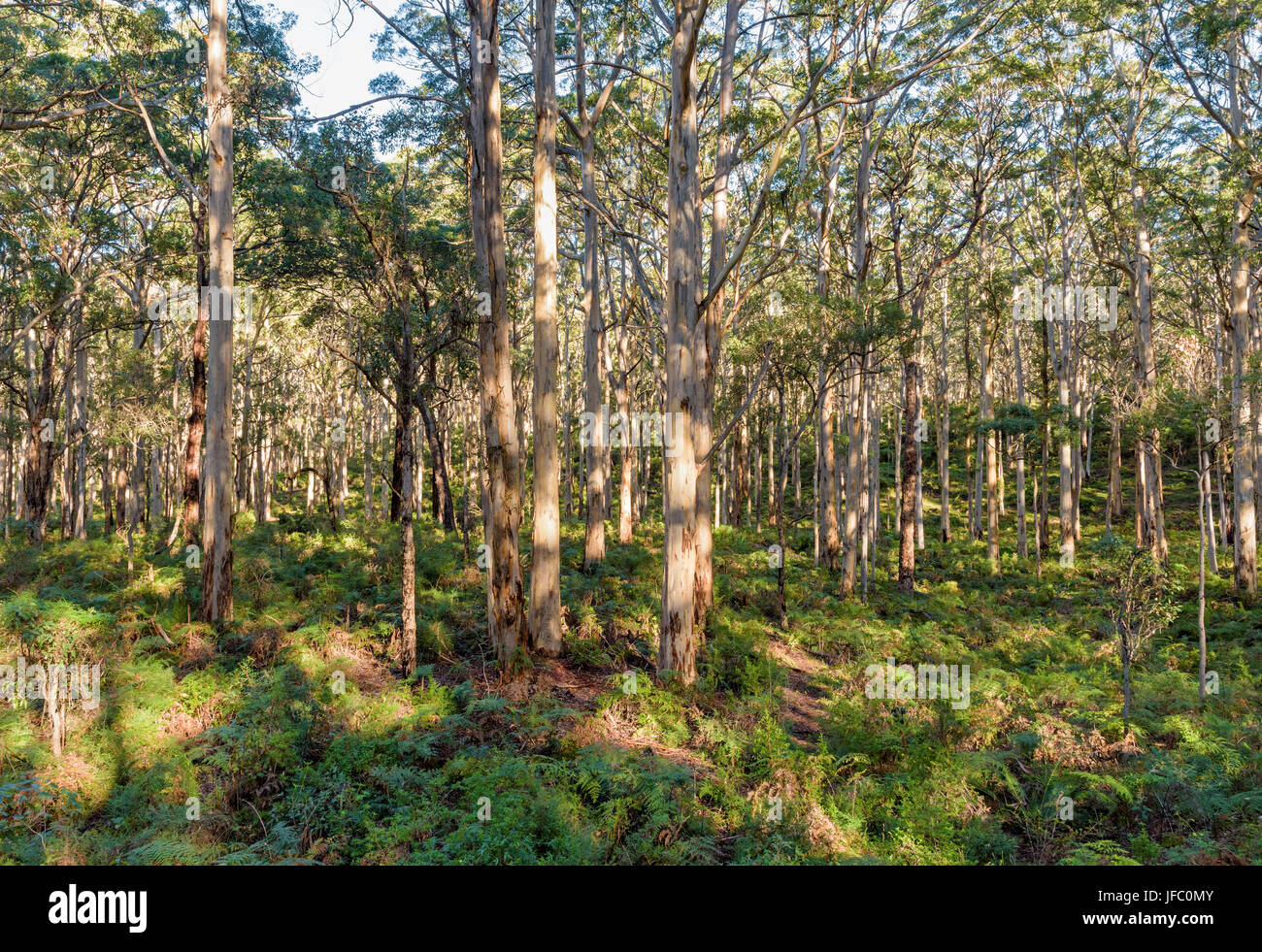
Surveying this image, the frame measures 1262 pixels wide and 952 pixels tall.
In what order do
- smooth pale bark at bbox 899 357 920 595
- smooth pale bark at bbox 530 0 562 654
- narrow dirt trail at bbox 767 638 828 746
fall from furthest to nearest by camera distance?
1. smooth pale bark at bbox 899 357 920 595
2. smooth pale bark at bbox 530 0 562 654
3. narrow dirt trail at bbox 767 638 828 746

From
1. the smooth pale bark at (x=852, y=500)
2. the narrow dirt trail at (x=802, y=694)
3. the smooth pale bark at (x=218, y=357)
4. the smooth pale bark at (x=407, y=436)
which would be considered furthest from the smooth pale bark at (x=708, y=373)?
the smooth pale bark at (x=218, y=357)

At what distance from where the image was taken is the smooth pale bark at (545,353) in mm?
9508

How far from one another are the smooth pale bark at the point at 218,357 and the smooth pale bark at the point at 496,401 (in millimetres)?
4201

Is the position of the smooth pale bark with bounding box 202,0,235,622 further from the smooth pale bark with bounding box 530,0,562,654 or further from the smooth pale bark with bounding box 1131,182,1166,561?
the smooth pale bark with bounding box 1131,182,1166,561

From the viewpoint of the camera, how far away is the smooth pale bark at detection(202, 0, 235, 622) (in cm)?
980

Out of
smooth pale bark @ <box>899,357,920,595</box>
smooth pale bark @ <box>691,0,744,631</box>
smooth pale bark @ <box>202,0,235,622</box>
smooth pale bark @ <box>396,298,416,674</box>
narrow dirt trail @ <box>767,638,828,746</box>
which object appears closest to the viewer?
smooth pale bark @ <box>396,298,416,674</box>

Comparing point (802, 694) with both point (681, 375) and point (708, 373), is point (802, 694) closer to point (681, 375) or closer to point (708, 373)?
point (681, 375)

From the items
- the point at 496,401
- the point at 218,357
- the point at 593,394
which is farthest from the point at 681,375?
the point at 593,394

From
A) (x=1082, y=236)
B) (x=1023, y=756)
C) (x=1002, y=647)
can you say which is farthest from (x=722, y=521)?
(x=1023, y=756)

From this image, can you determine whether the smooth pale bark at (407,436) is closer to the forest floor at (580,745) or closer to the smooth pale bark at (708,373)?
the forest floor at (580,745)

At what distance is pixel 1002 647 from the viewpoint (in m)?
12.0

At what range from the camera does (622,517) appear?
19344mm

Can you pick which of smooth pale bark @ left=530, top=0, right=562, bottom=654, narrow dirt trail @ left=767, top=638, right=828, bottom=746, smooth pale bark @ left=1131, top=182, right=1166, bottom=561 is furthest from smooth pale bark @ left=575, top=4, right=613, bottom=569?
smooth pale bark @ left=1131, top=182, right=1166, bottom=561

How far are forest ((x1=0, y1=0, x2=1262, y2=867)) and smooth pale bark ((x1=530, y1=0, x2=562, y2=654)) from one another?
0.06 meters
